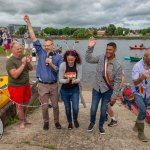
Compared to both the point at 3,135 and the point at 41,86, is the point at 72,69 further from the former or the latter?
the point at 3,135

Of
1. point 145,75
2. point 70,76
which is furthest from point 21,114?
point 145,75

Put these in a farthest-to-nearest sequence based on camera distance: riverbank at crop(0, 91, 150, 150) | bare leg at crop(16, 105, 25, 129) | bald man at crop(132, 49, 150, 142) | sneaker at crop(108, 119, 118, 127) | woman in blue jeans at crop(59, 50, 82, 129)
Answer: sneaker at crop(108, 119, 118, 127), bare leg at crop(16, 105, 25, 129), woman in blue jeans at crop(59, 50, 82, 129), bald man at crop(132, 49, 150, 142), riverbank at crop(0, 91, 150, 150)

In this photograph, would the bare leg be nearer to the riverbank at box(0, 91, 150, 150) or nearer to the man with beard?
the riverbank at box(0, 91, 150, 150)

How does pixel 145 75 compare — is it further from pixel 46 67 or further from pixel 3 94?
pixel 3 94

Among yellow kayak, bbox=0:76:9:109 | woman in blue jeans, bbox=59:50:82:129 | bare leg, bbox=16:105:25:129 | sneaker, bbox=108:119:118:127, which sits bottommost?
sneaker, bbox=108:119:118:127

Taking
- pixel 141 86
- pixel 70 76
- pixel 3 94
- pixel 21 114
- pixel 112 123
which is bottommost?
pixel 112 123

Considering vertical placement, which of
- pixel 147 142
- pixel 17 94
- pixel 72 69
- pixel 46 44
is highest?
pixel 46 44

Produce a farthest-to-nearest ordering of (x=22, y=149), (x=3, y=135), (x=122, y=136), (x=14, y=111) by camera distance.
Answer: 1. (x=14, y=111)
2. (x=122, y=136)
3. (x=3, y=135)
4. (x=22, y=149)

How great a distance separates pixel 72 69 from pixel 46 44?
748 mm

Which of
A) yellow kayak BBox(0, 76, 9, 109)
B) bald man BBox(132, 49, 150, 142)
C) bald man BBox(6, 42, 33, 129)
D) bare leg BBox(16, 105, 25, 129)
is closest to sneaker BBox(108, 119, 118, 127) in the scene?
bald man BBox(132, 49, 150, 142)

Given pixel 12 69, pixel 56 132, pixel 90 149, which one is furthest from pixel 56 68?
pixel 90 149

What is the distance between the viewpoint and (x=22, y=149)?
491 cm

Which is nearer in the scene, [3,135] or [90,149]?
[90,149]

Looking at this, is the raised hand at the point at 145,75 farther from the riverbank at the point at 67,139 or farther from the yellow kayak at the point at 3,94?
the yellow kayak at the point at 3,94
